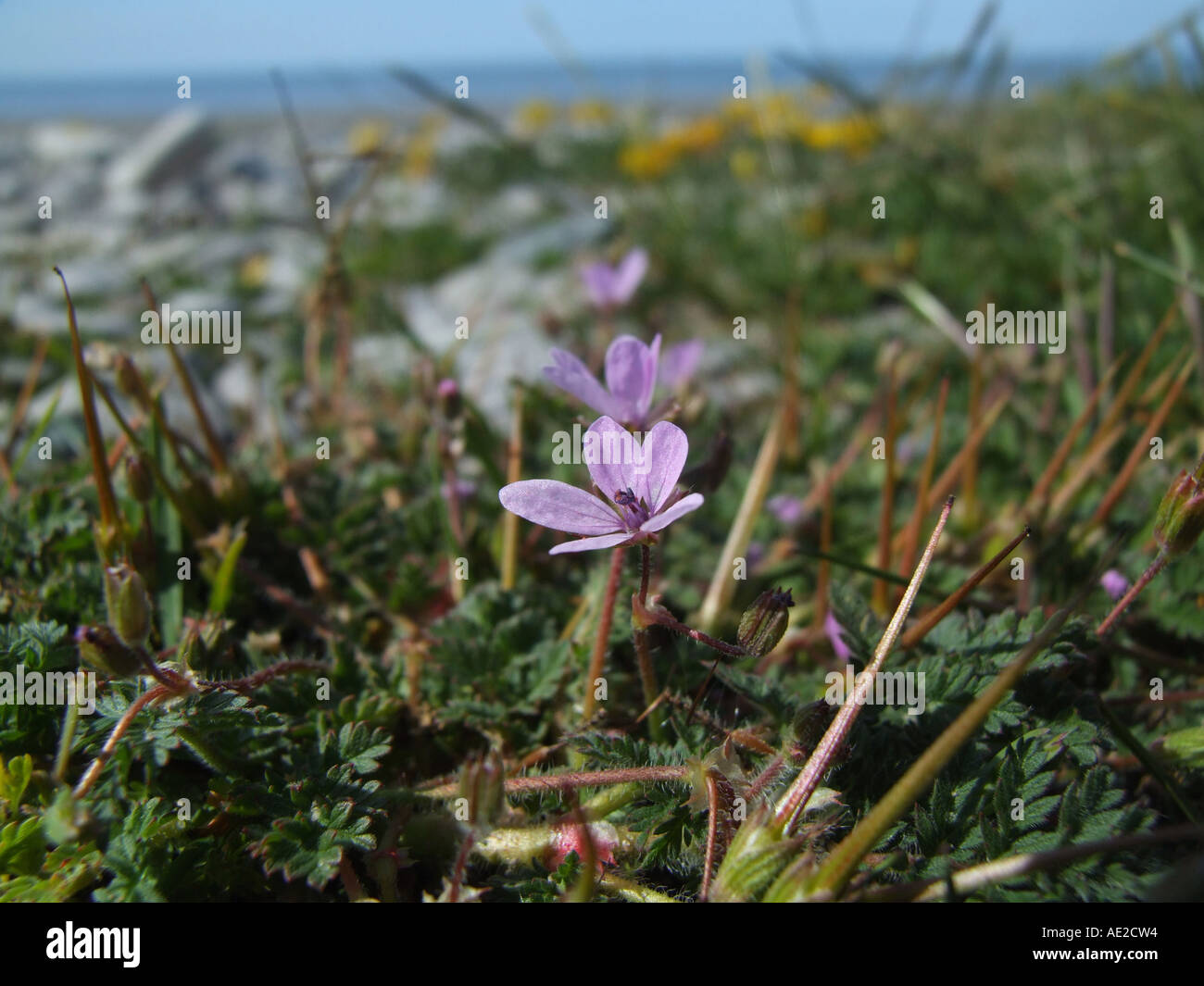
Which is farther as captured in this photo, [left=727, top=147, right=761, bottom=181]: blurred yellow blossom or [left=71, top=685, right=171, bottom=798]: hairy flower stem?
[left=727, top=147, right=761, bottom=181]: blurred yellow blossom

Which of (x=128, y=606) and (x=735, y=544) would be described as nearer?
(x=128, y=606)

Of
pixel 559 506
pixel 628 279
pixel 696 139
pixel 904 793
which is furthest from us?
pixel 696 139

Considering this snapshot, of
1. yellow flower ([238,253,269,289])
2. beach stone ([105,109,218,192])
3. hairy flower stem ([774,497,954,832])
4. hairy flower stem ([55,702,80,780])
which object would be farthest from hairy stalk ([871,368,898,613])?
beach stone ([105,109,218,192])

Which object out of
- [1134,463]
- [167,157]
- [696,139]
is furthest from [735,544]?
[167,157]

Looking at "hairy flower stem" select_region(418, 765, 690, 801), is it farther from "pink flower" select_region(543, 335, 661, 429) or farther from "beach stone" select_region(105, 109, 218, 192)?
"beach stone" select_region(105, 109, 218, 192)

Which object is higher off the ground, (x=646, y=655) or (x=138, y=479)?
(x=138, y=479)

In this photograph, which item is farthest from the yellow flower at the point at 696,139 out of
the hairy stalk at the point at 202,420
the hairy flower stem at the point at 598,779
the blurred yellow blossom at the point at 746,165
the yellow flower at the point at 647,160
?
the hairy flower stem at the point at 598,779

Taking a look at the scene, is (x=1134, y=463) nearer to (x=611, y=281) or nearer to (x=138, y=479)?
(x=611, y=281)
